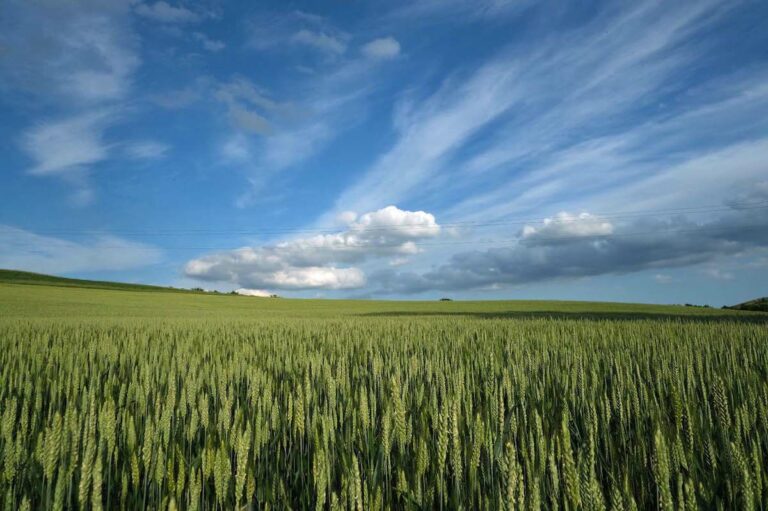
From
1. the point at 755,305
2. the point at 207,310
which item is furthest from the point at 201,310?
the point at 755,305

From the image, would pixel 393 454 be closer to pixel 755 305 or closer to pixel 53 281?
pixel 755 305

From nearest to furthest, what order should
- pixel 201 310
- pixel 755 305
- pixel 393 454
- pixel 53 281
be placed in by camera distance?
pixel 393 454, pixel 201 310, pixel 755 305, pixel 53 281

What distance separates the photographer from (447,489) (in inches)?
82.7

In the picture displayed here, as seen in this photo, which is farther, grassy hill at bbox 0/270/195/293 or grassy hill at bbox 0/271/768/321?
grassy hill at bbox 0/270/195/293

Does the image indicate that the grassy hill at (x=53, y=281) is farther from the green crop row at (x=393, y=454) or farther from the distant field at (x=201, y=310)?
the green crop row at (x=393, y=454)

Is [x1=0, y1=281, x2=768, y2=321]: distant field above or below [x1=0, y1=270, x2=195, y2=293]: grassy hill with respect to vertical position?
below

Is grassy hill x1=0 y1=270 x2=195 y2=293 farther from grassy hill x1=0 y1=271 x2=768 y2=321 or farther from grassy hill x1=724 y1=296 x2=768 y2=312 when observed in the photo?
grassy hill x1=724 y1=296 x2=768 y2=312

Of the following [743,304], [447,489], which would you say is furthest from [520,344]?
[743,304]

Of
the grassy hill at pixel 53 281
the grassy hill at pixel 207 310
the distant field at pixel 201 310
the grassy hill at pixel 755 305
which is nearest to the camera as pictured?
the grassy hill at pixel 207 310

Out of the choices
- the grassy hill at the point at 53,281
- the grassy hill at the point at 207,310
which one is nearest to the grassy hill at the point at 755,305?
the grassy hill at the point at 207,310

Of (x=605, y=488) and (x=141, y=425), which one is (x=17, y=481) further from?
(x=605, y=488)

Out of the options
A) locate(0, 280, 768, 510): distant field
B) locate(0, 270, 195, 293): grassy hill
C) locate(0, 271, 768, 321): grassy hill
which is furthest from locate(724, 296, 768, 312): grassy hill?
locate(0, 270, 195, 293): grassy hill

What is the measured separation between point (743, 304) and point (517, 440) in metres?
48.1

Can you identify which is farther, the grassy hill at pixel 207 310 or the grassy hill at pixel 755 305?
the grassy hill at pixel 755 305
